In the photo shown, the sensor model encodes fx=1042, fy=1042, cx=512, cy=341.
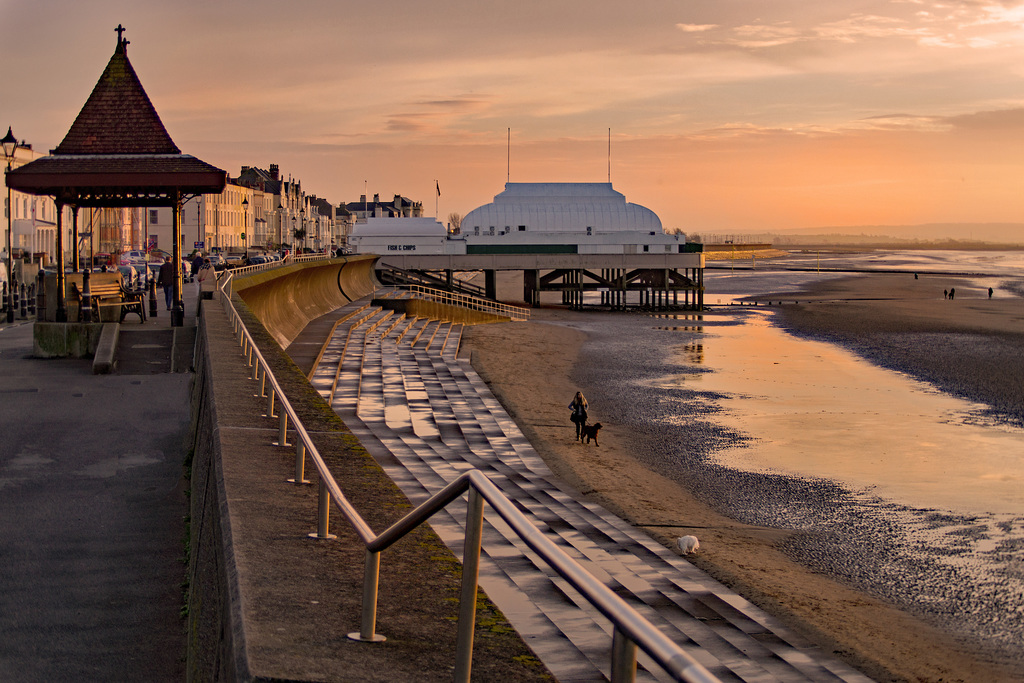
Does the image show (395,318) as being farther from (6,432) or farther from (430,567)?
(430,567)

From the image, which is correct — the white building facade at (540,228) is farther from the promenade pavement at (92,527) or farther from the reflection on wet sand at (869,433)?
the promenade pavement at (92,527)

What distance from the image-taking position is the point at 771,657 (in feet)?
31.2

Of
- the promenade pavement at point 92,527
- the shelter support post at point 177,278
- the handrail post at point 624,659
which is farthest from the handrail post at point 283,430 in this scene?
the shelter support post at point 177,278

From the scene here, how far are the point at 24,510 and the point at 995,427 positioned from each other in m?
21.8

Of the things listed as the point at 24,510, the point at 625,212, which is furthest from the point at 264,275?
the point at 625,212

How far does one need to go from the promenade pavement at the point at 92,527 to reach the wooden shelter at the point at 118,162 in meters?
4.72

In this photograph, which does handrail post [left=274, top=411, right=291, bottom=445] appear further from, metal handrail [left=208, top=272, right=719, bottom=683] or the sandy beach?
the sandy beach

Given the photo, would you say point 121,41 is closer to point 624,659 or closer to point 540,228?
point 624,659

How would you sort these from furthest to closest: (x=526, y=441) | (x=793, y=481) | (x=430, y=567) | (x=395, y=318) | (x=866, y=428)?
(x=395, y=318) < (x=866, y=428) < (x=526, y=441) < (x=793, y=481) < (x=430, y=567)

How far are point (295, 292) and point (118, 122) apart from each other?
1243cm

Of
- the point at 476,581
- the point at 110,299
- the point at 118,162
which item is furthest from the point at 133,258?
the point at 476,581

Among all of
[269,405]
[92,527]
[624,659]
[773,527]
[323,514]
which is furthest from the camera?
[773,527]

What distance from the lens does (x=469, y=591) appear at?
3.04m

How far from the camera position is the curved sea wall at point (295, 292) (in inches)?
989
